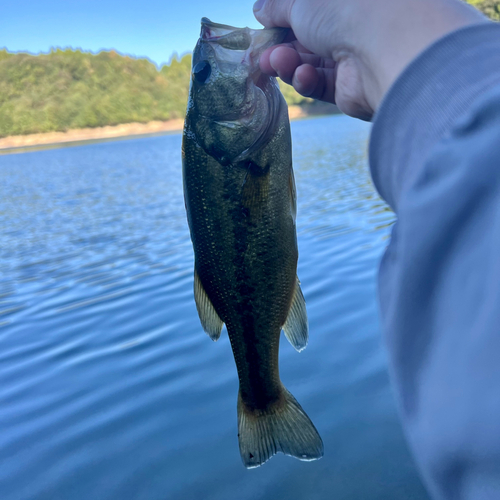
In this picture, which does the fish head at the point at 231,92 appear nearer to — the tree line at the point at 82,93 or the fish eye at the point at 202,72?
the fish eye at the point at 202,72

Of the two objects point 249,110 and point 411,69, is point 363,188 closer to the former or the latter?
point 249,110

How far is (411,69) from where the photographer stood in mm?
734

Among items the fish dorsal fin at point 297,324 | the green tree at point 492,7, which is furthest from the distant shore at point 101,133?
the fish dorsal fin at point 297,324

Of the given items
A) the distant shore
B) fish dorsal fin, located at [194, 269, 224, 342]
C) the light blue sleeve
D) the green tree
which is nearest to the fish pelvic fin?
fish dorsal fin, located at [194, 269, 224, 342]

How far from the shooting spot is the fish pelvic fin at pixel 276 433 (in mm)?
2033

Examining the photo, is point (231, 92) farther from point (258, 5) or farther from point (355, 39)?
point (355, 39)

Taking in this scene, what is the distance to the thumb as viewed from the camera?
168 centimetres

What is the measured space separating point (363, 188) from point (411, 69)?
39.3 ft

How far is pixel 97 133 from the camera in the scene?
256 ft

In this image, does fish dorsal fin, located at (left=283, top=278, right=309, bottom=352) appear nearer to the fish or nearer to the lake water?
the fish

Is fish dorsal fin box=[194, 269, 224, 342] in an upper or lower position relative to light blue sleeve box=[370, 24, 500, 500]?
lower

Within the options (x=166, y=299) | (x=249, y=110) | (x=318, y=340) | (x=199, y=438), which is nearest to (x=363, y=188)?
(x=166, y=299)

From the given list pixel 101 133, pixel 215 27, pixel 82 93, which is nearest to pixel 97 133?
pixel 101 133

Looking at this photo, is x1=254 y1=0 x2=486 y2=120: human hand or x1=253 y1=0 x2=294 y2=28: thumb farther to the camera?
x1=253 y1=0 x2=294 y2=28: thumb
